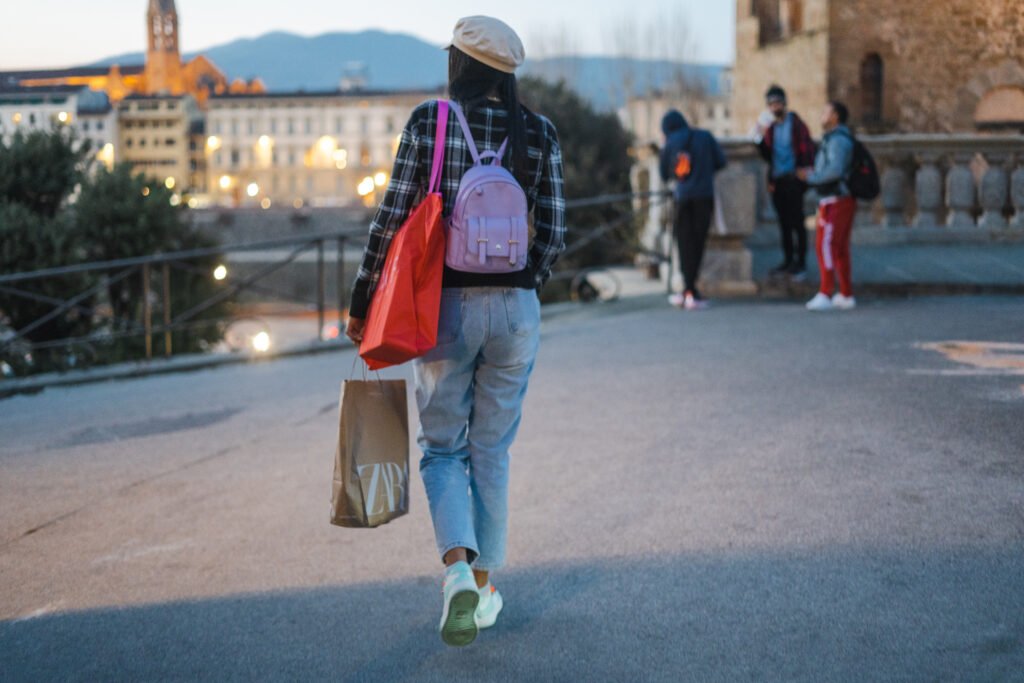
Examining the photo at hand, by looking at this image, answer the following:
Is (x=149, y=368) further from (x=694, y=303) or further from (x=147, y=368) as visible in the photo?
(x=694, y=303)

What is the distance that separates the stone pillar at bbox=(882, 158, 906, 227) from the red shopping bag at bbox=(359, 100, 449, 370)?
1193 cm

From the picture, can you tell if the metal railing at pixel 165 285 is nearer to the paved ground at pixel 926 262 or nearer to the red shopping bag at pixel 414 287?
the paved ground at pixel 926 262

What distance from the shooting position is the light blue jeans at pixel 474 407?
3727 mm

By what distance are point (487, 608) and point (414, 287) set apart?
3.56 feet

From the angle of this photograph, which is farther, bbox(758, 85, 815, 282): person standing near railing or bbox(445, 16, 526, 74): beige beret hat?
bbox(758, 85, 815, 282): person standing near railing

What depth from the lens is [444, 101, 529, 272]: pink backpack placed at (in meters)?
3.61

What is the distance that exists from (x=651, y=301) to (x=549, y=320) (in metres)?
1.21

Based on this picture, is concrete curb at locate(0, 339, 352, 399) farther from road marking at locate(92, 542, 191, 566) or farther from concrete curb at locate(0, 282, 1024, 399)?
road marking at locate(92, 542, 191, 566)

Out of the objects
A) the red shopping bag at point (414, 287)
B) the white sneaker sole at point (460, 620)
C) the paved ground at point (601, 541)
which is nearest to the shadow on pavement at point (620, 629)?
the paved ground at point (601, 541)

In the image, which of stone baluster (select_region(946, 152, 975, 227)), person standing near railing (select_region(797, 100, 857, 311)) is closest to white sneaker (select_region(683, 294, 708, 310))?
person standing near railing (select_region(797, 100, 857, 311))

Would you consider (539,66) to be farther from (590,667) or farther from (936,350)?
(590,667)

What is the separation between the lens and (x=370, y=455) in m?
3.86

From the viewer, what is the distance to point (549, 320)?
43.9ft

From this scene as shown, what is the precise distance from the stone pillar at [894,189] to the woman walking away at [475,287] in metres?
11.6
